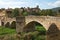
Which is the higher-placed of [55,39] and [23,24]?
[55,39]

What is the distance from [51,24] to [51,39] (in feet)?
41.1

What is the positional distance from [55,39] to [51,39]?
0.20 ft

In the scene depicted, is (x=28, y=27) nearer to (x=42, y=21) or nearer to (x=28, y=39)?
(x=28, y=39)

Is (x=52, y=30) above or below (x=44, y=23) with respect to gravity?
above

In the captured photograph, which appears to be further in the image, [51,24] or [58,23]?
[51,24]

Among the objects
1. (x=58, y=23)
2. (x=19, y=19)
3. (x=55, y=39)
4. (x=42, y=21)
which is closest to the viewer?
(x=55, y=39)

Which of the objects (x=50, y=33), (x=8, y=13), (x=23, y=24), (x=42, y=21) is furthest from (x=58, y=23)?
(x=8, y=13)

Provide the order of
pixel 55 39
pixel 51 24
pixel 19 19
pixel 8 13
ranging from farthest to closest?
pixel 8 13 < pixel 19 19 < pixel 51 24 < pixel 55 39

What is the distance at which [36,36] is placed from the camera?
2031cm

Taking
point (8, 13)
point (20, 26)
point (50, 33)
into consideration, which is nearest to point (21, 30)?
point (20, 26)

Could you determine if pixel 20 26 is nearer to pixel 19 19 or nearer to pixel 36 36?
pixel 19 19

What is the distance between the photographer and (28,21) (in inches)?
837

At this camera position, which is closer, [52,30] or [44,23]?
[52,30]

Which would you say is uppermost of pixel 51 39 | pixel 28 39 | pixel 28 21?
pixel 51 39
